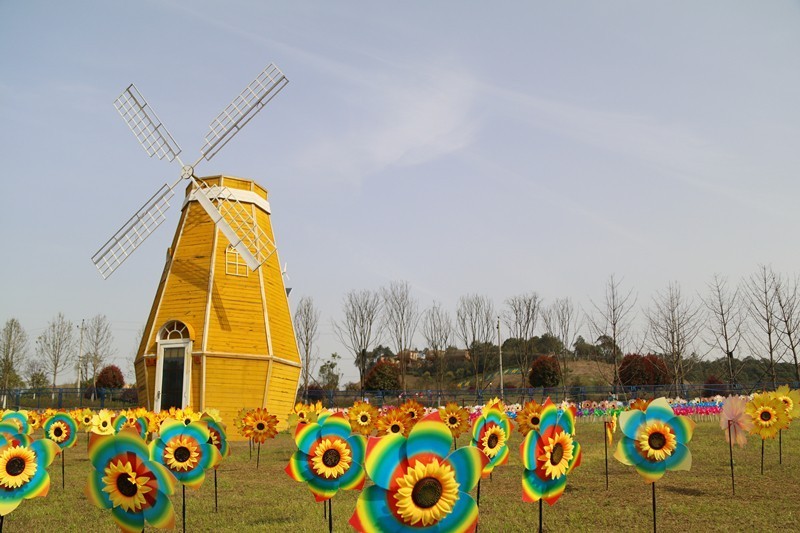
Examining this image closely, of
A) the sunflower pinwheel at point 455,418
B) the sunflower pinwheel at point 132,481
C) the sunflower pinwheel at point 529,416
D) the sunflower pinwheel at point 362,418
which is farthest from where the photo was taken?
the sunflower pinwheel at point 362,418

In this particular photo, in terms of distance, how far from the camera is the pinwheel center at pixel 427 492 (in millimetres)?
3805

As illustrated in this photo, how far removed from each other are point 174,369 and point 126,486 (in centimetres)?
1671

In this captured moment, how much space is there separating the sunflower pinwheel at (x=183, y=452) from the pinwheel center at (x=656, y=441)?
486 centimetres

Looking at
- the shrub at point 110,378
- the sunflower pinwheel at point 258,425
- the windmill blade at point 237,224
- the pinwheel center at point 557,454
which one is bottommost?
the shrub at point 110,378

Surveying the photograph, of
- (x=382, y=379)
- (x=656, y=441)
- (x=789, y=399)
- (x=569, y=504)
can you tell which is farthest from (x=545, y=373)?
(x=656, y=441)

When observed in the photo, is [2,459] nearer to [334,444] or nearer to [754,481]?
[334,444]

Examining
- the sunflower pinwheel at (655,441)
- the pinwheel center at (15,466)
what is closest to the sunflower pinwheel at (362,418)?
the sunflower pinwheel at (655,441)

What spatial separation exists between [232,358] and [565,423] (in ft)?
54.2

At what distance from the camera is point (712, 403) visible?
75.3 feet

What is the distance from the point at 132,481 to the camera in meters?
4.67

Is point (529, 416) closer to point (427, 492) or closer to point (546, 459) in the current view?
point (546, 459)

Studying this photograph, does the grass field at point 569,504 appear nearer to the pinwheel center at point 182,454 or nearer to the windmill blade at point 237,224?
the pinwheel center at point 182,454

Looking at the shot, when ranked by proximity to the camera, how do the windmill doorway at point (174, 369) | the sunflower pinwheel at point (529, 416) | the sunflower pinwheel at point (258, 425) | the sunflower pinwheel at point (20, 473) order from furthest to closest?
the windmill doorway at point (174, 369), the sunflower pinwheel at point (258, 425), the sunflower pinwheel at point (529, 416), the sunflower pinwheel at point (20, 473)

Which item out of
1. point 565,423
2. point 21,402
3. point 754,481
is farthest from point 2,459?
point 21,402
